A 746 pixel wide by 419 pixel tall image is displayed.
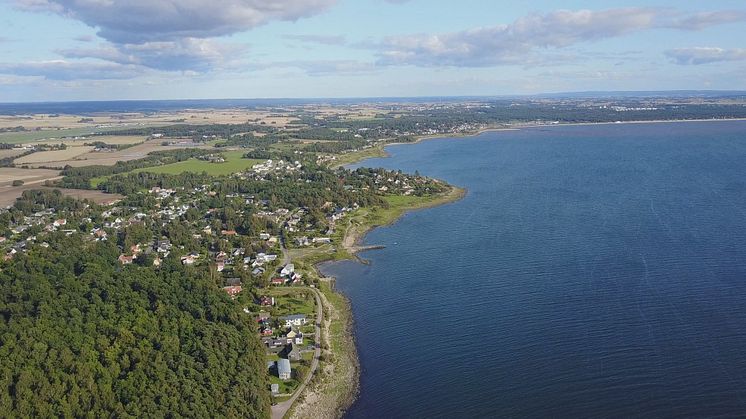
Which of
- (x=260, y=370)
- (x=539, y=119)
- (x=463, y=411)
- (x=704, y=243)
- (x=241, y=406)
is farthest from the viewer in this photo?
(x=539, y=119)

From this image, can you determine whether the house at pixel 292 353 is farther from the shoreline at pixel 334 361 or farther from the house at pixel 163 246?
the house at pixel 163 246

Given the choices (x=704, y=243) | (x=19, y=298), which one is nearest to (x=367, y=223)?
(x=704, y=243)

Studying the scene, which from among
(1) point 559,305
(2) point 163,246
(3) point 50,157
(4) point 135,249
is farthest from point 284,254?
(3) point 50,157

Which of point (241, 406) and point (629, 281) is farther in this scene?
point (629, 281)

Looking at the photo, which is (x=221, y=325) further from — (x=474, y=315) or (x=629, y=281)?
(x=629, y=281)

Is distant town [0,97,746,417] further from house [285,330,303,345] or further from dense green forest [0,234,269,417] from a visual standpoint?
dense green forest [0,234,269,417]
